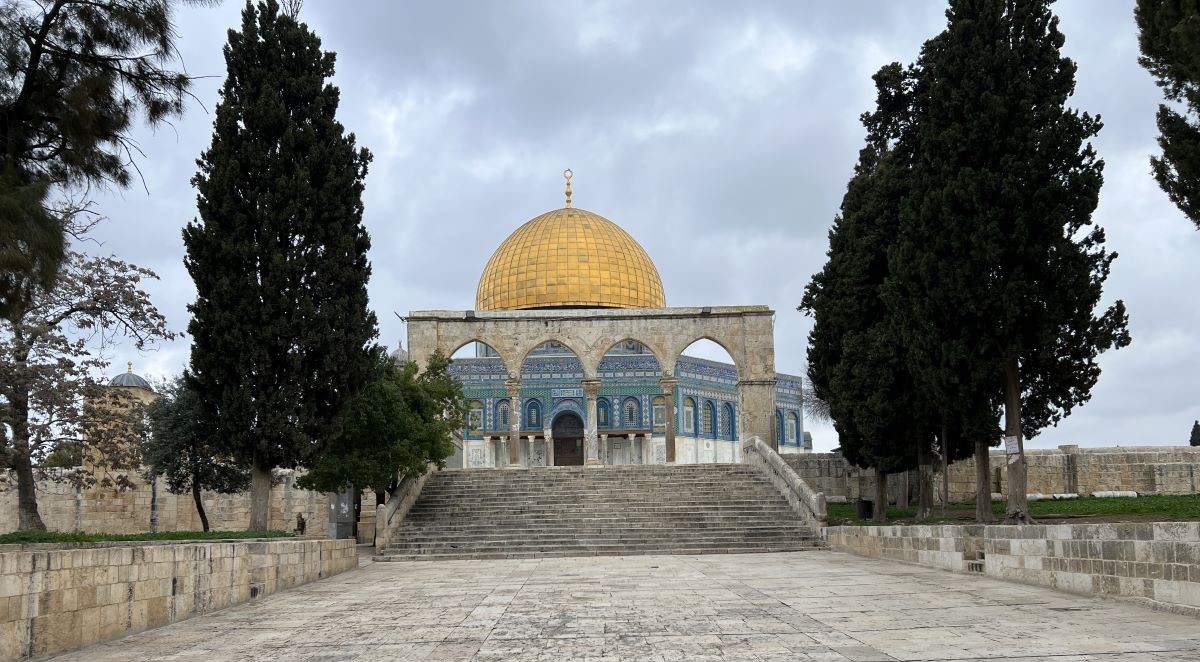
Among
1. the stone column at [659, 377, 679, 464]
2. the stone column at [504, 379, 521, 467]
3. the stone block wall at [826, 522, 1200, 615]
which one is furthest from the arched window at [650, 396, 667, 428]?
the stone block wall at [826, 522, 1200, 615]

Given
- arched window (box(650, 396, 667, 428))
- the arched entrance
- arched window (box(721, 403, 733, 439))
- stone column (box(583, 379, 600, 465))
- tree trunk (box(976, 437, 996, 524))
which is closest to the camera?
tree trunk (box(976, 437, 996, 524))

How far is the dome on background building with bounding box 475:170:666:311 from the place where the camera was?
3444 centimetres

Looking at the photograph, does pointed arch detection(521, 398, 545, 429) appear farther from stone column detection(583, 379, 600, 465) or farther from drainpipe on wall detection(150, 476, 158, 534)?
drainpipe on wall detection(150, 476, 158, 534)

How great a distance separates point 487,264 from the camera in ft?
122

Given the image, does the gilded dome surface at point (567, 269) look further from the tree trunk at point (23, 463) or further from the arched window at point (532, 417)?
the tree trunk at point (23, 463)

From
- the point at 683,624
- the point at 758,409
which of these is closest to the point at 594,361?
the point at 758,409

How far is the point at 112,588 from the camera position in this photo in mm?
6961

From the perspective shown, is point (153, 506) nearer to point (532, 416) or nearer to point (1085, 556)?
point (532, 416)

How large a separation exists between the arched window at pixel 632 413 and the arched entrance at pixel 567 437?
220cm

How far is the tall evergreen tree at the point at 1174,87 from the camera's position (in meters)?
10.6

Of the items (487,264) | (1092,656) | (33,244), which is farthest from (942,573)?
(487,264)

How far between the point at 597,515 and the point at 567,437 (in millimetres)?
20018

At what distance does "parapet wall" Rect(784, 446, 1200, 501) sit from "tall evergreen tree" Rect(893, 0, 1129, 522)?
8417 mm

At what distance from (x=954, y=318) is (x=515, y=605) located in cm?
919
